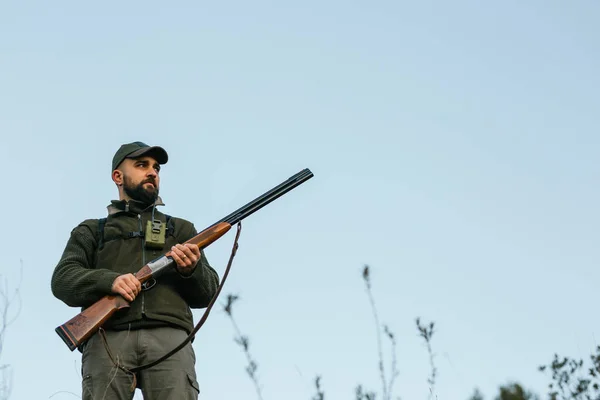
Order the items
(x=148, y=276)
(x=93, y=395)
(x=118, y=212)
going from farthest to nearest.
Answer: (x=118, y=212) → (x=148, y=276) → (x=93, y=395)

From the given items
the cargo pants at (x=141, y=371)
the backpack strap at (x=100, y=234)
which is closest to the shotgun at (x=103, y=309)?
the cargo pants at (x=141, y=371)

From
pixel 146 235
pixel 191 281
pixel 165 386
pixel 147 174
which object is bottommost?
pixel 165 386

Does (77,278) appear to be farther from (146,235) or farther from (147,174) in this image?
(147,174)

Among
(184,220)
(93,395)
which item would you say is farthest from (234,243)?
(93,395)

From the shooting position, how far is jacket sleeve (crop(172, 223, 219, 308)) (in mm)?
5637

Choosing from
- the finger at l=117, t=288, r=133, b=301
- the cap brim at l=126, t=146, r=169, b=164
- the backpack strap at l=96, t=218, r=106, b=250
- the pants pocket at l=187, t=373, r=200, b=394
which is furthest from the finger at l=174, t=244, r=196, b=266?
the cap brim at l=126, t=146, r=169, b=164

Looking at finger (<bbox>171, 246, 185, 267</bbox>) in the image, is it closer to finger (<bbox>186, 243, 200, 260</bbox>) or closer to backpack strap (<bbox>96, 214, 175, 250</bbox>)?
finger (<bbox>186, 243, 200, 260</bbox>)

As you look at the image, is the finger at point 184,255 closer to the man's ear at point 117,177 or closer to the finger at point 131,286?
the finger at point 131,286

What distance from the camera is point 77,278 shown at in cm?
543

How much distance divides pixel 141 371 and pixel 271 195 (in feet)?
7.10

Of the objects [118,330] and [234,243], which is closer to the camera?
[118,330]

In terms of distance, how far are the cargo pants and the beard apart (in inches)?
40.6

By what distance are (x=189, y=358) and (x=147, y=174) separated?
56.1 inches

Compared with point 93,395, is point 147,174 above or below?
above
